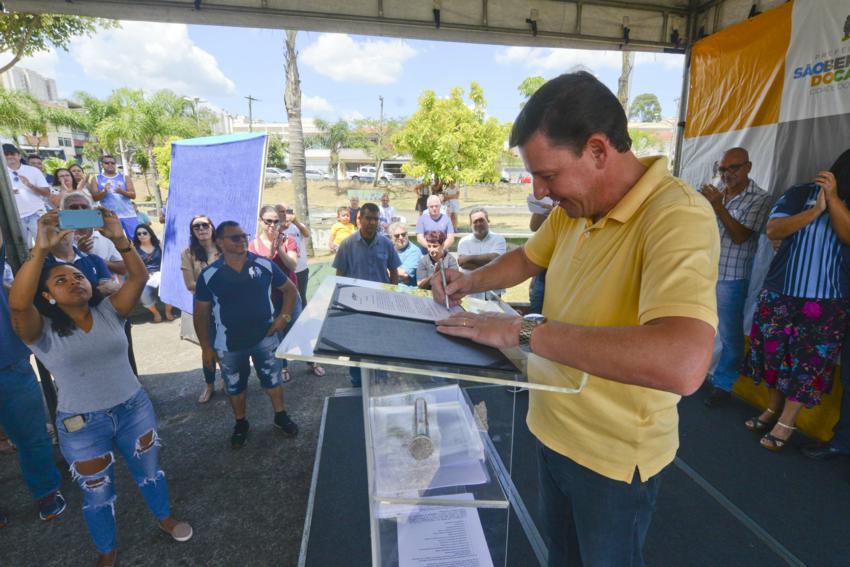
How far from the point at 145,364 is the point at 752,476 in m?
5.84

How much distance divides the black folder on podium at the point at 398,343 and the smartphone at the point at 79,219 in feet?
5.46

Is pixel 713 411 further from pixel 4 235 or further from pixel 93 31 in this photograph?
pixel 93 31

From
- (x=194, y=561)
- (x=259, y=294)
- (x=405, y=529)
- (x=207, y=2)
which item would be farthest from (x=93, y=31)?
(x=405, y=529)

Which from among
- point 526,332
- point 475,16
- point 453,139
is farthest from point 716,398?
point 453,139

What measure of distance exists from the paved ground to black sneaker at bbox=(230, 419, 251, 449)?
0.05 meters

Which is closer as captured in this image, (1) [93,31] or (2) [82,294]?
(2) [82,294]

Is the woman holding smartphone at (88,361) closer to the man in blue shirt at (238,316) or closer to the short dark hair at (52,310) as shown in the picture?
the short dark hair at (52,310)

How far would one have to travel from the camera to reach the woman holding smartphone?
6.59 feet

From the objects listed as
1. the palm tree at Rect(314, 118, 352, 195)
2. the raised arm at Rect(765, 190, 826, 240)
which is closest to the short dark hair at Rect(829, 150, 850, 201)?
the raised arm at Rect(765, 190, 826, 240)

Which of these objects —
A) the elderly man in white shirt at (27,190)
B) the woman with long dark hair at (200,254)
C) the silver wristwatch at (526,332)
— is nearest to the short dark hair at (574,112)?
the silver wristwatch at (526,332)

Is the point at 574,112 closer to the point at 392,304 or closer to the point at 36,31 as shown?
the point at 392,304

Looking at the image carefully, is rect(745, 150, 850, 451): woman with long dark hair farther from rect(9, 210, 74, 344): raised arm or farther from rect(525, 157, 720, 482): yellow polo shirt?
rect(9, 210, 74, 344): raised arm

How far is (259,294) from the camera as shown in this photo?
3363 millimetres

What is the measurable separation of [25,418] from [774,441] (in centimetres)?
512
